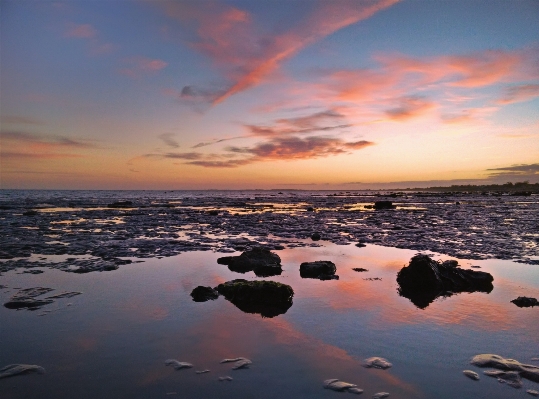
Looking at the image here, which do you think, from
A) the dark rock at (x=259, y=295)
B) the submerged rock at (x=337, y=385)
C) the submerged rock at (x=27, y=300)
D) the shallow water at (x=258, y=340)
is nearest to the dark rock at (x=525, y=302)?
the shallow water at (x=258, y=340)

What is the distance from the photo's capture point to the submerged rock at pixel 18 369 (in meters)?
5.21

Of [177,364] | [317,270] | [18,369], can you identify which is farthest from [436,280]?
[18,369]

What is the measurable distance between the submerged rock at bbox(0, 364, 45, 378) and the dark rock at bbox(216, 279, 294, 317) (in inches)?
168

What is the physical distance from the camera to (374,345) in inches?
250

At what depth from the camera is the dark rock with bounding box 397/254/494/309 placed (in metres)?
10.2

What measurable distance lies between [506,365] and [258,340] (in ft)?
13.8

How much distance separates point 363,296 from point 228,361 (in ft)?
16.2

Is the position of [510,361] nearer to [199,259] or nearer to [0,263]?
[199,259]

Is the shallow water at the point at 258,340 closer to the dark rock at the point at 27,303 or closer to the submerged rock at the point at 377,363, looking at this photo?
the submerged rock at the point at 377,363

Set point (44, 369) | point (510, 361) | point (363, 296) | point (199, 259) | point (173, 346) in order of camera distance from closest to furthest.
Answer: point (44, 369) < point (510, 361) < point (173, 346) < point (363, 296) < point (199, 259)

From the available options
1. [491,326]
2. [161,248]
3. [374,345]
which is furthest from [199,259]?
[491,326]

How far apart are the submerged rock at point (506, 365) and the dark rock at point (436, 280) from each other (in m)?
3.90

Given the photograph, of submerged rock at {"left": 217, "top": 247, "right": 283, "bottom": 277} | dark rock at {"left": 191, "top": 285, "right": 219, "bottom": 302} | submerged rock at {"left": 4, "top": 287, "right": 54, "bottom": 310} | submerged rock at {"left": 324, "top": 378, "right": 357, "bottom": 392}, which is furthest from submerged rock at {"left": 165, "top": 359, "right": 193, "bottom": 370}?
submerged rock at {"left": 217, "top": 247, "right": 283, "bottom": 277}

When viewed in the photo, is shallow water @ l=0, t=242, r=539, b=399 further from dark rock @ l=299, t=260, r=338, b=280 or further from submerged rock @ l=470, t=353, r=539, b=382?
dark rock @ l=299, t=260, r=338, b=280
